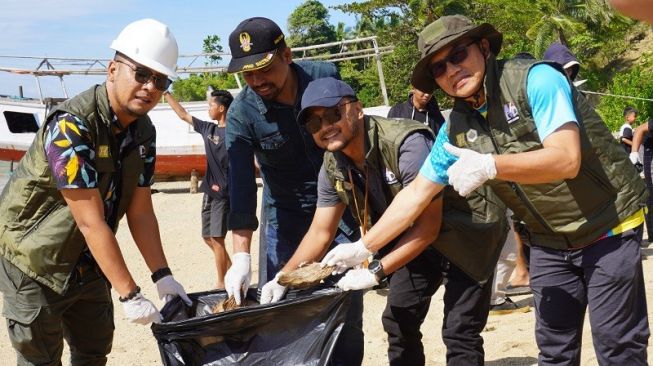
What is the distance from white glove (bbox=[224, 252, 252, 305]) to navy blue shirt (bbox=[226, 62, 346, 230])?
0.97 feet

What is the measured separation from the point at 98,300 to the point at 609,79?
34087 millimetres

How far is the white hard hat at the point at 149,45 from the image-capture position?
12.0ft

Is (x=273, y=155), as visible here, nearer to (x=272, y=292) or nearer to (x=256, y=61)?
(x=256, y=61)

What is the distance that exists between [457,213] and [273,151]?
3.56 ft

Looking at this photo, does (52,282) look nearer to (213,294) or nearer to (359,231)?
(213,294)

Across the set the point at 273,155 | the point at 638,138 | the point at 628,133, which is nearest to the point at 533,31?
the point at 628,133

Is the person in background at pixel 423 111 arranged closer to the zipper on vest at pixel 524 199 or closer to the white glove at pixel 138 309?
the zipper on vest at pixel 524 199

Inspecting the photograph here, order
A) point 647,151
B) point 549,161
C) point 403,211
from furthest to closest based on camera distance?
point 647,151 < point 403,211 < point 549,161

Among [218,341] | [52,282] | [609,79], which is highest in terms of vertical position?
[52,282]

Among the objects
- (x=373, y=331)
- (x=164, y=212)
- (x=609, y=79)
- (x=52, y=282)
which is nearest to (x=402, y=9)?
(x=609, y=79)

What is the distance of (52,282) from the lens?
3.78 m

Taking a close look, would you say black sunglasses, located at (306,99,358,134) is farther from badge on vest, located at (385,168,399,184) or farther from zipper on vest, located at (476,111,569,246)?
zipper on vest, located at (476,111,569,246)

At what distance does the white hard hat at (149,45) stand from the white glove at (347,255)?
1.09 meters

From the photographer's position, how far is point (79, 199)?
3.57 metres
